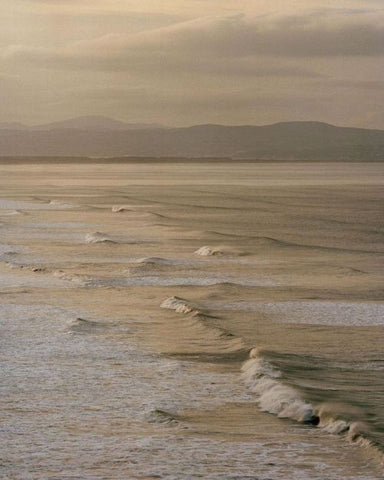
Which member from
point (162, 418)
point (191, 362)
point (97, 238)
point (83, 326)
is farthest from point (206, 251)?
point (162, 418)

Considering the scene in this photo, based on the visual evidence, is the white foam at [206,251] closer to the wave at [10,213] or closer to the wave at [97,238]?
the wave at [97,238]

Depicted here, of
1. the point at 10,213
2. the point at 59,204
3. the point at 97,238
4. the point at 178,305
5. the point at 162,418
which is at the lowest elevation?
the point at 59,204

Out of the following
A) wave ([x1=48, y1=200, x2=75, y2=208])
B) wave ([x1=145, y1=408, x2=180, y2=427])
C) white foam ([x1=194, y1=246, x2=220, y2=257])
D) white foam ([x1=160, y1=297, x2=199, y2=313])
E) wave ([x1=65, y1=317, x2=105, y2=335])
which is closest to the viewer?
wave ([x1=145, y1=408, x2=180, y2=427])

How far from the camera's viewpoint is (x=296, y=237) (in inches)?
Answer: 1041

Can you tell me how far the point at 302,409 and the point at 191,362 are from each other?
7.08 feet

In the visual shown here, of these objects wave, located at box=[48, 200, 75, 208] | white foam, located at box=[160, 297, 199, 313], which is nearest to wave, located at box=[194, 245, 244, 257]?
white foam, located at box=[160, 297, 199, 313]

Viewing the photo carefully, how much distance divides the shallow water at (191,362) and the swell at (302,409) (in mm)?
16

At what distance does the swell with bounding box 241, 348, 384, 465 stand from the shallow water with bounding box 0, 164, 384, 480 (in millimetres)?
16

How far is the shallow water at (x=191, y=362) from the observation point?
7523 millimetres

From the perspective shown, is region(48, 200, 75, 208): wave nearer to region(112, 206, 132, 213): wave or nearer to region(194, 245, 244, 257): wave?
region(112, 206, 132, 213): wave

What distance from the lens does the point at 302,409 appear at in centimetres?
870

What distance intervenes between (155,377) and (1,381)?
131 cm

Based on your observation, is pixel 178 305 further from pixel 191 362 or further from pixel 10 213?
pixel 10 213

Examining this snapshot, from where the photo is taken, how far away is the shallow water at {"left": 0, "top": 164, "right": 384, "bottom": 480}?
752 centimetres
